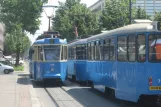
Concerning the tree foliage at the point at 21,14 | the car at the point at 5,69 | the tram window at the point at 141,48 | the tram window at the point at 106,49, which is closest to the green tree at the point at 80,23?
the car at the point at 5,69

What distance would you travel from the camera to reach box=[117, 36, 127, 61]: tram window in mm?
14852

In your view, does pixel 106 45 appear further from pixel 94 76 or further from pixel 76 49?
pixel 76 49

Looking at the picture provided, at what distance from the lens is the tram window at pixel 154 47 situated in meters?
13.6

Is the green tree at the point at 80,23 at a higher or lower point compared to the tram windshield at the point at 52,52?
higher

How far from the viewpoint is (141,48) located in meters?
13.9

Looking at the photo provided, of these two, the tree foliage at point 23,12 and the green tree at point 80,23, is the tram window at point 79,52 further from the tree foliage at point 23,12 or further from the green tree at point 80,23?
the tree foliage at point 23,12

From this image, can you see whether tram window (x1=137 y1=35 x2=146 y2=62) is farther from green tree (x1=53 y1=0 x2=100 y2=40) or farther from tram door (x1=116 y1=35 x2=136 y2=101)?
green tree (x1=53 y1=0 x2=100 y2=40)

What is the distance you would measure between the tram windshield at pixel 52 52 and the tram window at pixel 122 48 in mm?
10482

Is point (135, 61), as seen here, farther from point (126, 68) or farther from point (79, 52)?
point (79, 52)

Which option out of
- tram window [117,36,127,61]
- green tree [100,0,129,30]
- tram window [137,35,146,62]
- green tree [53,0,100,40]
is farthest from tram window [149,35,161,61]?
green tree [53,0,100,40]

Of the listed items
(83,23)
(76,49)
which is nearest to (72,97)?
(76,49)

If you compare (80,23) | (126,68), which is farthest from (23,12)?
(126,68)

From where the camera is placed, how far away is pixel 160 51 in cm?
1355

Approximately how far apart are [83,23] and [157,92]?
41651 mm
